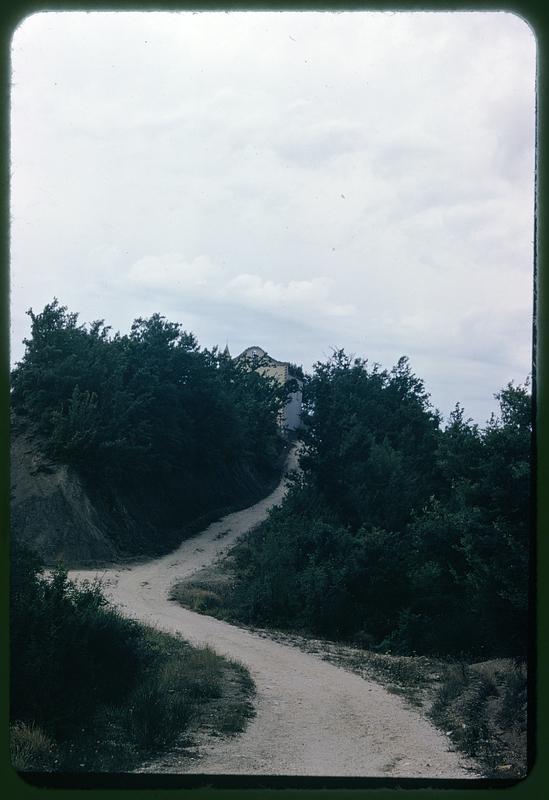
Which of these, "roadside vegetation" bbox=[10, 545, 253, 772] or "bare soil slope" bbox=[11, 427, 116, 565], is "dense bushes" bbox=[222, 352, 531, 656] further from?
"bare soil slope" bbox=[11, 427, 116, 565]

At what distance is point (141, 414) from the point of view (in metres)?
28.2

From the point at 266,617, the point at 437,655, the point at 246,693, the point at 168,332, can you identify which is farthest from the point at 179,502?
the point at 246,693

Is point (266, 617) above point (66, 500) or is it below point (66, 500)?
below

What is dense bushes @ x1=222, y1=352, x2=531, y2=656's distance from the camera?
1187cm

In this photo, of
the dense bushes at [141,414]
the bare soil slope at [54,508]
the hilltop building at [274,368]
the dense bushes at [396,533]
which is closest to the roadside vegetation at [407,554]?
the dense bushes at [396,533]

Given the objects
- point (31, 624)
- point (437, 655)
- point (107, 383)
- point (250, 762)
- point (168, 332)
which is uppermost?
point (168, 332)

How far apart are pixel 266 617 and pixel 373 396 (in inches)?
784

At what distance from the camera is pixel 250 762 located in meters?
7.34

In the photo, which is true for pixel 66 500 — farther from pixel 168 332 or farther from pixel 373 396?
pixel 373 396

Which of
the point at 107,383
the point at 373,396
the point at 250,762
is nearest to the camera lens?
the point at 250,762

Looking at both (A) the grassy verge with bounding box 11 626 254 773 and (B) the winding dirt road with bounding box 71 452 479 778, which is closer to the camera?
(A) the grassy verge with bounding box 11 626 254 773

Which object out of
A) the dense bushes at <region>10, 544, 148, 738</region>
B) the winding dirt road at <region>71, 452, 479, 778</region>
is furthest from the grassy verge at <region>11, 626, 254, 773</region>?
the winding dirt road at <region>71, 452, 479, 778</region>

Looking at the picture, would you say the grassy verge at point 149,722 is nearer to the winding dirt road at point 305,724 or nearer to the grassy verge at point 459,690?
the winding dirt road at point 305,724

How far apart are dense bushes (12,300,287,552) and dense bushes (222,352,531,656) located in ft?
17.7
